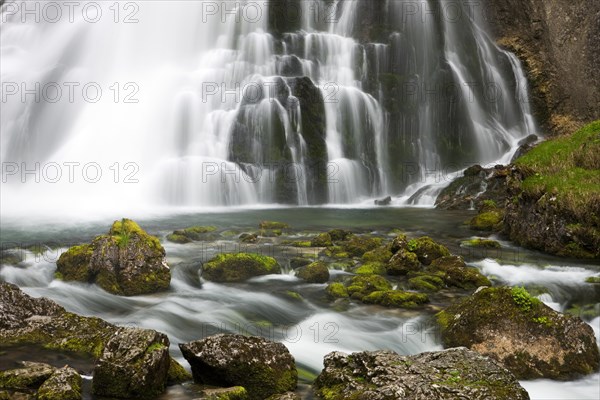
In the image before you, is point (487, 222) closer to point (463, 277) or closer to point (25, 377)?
point (463, 277)

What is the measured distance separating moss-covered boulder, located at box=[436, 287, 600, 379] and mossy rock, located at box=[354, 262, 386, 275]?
10.8 ft

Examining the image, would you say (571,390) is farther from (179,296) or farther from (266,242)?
(266,242)

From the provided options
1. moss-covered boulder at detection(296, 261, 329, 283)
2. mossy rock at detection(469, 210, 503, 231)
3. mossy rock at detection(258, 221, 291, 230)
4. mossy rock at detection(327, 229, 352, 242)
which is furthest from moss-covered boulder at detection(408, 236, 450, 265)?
mossy rock at detection(258, 221, 291, 230)

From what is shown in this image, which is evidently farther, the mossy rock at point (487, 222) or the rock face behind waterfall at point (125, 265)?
Answer: the mossy rock at point (487, 222)

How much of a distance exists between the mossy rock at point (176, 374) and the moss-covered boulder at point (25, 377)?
3.55ft

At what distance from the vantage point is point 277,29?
30922 mm

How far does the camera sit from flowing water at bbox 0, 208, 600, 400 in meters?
7.21

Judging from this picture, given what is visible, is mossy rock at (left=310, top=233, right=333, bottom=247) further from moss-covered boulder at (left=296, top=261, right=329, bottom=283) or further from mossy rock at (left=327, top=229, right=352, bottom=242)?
moss-covered boulder at (left=296, top=261, right=329, bottom=283)

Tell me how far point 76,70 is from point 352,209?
1649 cm

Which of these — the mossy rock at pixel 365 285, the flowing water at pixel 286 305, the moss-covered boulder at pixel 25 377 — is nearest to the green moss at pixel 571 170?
the flowing water at pixel 286 305

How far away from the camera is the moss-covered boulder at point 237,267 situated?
979 centimetres

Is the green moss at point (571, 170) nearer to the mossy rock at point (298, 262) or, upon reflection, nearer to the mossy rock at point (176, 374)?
the mossy rock at point (298, 262)

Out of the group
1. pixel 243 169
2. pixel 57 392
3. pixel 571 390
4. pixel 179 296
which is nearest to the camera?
pixel 57 392

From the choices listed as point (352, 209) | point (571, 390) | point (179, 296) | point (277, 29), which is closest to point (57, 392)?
point (179, 296)
